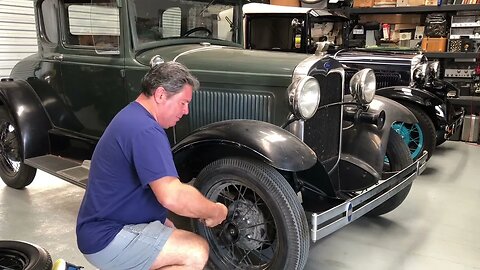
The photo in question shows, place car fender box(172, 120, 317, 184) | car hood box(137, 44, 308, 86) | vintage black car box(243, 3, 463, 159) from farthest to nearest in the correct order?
vintage black car box(243, 3, 463, 159)
car hood box(137, 44, 308, 86)
car fender box(172, 120, 317, 184)

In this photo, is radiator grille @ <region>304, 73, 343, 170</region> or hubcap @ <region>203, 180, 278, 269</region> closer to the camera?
hubcap @ <region>203, 180, 278, 269</region>

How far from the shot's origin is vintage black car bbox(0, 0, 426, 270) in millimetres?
2201

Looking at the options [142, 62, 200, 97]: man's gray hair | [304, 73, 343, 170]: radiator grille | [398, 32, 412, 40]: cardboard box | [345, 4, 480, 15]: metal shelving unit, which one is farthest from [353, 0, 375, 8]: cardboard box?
[142, 62, 200, 97]: man's gray hair

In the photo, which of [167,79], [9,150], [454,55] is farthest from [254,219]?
[454,55]

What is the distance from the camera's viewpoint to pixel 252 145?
2141 mm

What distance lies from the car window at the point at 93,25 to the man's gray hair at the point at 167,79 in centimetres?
141

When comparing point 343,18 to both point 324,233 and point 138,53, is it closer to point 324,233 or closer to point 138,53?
point 138,53

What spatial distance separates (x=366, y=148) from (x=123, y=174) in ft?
5.91

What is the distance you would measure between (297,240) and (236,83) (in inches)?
42.9

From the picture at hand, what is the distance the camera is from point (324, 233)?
6.99 feet

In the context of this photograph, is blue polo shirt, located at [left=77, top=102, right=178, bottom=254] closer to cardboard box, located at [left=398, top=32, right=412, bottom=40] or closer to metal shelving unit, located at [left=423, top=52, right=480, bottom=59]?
metal shelving unit, located at [left=423, top=52, right=480, bottom=59]

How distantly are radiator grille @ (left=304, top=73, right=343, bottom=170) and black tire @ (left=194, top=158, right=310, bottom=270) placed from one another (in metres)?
0.54

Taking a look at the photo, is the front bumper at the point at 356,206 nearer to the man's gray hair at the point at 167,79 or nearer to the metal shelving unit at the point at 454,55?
the man's gray hair at the point at 167,79

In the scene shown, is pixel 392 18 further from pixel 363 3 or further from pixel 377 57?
pixel 377 57
